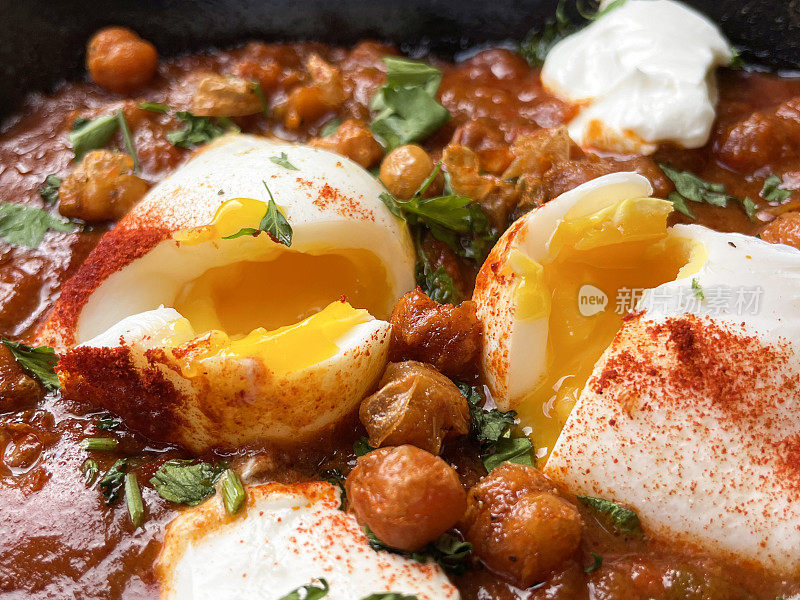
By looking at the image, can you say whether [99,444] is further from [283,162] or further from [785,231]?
[785,231]

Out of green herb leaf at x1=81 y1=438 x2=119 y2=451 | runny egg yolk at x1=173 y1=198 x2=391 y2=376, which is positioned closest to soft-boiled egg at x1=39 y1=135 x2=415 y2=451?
runny egg yolk at x1=173 y1=198 x2=391 y2=376

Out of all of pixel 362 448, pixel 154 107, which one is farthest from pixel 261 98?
pixel 362 448

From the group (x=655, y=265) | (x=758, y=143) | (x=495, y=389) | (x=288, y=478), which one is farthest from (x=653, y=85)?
(x=288, y=478)

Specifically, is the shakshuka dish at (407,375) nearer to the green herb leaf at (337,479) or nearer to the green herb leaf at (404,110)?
the green herb leaf at (337,479)

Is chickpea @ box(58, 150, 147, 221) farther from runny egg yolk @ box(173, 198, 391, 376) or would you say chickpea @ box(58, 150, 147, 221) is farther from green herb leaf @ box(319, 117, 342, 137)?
green herb leaf @ box(319, 117, 342, 137)

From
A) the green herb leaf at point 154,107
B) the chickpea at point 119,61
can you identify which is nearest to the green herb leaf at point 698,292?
the green herb leaf at point 154,107

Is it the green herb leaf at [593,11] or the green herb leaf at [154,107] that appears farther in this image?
the green herb leaf at [593,11]
